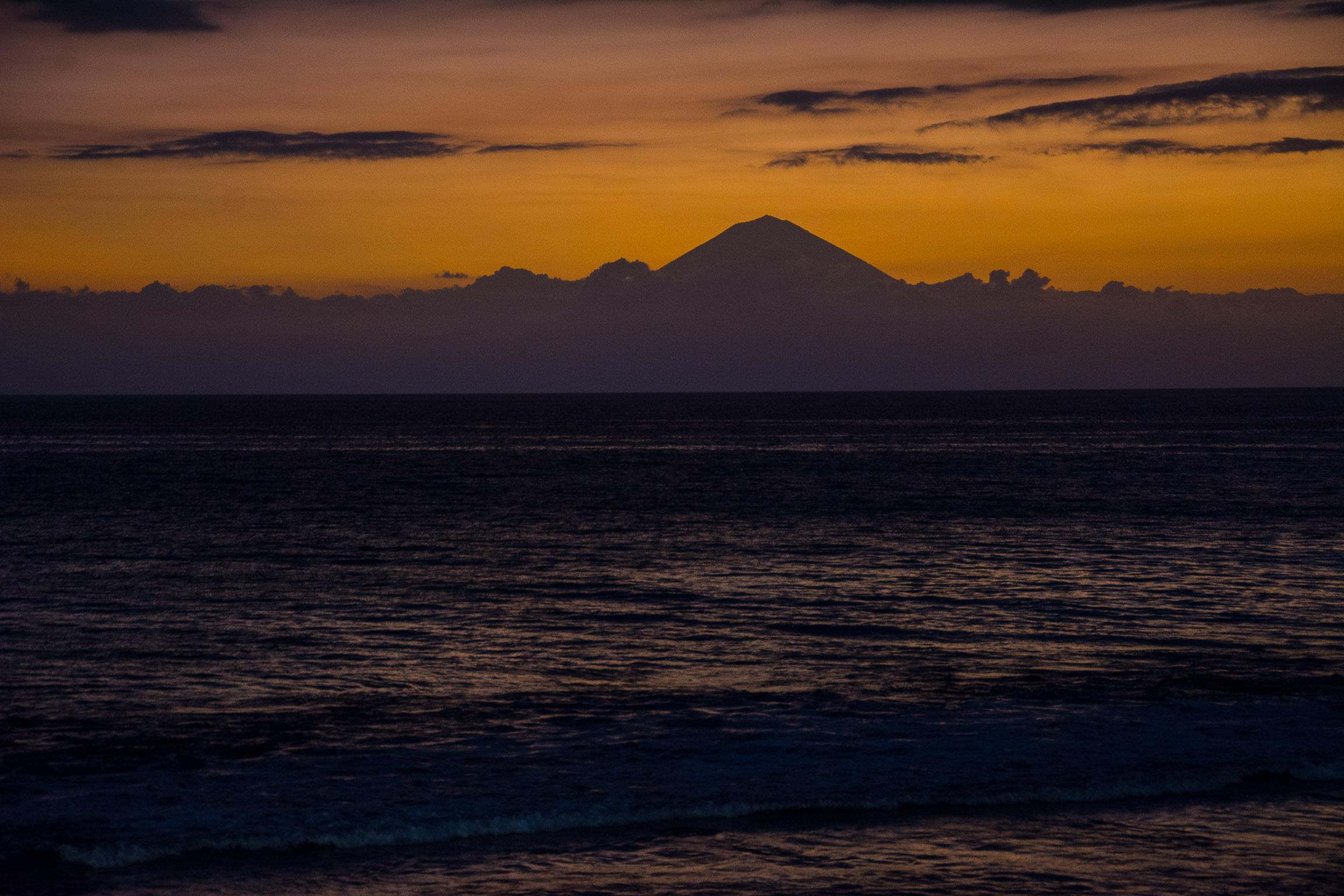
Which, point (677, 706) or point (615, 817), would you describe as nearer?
point (615, 817)

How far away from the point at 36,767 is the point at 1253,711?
19597 millimetres

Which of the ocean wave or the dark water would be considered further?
the ocean wave

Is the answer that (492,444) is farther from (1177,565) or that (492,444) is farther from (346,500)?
(1177,565)

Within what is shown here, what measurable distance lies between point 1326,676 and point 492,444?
117952 millimetres

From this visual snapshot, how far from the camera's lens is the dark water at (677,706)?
567 inches

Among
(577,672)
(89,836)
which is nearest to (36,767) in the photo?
(89,836)

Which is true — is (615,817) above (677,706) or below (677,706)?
below

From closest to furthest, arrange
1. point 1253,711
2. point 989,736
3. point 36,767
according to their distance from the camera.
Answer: point 36,767 < point 989,736 < point 1253,711

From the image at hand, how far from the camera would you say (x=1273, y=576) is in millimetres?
35156

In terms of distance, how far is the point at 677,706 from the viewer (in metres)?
20.9

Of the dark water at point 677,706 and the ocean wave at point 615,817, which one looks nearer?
the dark water at point 677,706

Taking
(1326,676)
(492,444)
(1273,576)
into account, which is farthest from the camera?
(492,444)

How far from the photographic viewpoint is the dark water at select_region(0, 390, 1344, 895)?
47.2 ft

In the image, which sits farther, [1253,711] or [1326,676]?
[1326,676]
